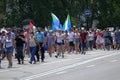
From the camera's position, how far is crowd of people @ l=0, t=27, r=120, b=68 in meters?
Result: 24.1

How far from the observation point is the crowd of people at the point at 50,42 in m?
24.1

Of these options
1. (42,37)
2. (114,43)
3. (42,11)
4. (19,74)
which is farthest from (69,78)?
(42,11)

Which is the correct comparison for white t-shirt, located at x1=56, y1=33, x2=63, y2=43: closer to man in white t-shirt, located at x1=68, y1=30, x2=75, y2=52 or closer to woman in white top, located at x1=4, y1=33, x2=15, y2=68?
man in white t-shirt, located at x1=68, y1=30, x2=75, y2=52

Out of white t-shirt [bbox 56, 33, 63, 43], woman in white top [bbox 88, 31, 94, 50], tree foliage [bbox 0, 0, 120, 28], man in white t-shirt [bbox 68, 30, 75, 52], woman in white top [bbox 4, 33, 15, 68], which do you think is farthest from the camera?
tree foliage [bbox 0, 0, 120, 28]

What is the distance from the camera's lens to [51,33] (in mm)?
31031

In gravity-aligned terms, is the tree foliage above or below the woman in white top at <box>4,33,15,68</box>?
above

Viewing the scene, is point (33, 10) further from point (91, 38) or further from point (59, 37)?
point (59, 37)

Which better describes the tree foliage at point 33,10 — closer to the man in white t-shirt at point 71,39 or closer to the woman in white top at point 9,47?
the man in white t-shirt at point 71,39

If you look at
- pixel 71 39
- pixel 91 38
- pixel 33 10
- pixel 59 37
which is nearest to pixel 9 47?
pixel 59 37

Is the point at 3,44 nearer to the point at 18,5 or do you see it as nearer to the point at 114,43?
the point at 114,43

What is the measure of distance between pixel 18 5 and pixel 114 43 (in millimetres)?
21433

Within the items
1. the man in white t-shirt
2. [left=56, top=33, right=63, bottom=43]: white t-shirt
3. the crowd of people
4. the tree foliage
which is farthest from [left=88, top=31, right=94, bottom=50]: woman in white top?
the tree foliage

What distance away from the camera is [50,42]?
30766 mm

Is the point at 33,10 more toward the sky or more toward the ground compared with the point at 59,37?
more toward the sky
